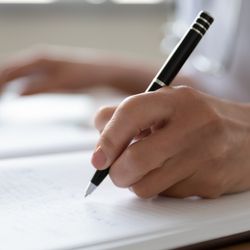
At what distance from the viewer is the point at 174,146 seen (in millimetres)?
482

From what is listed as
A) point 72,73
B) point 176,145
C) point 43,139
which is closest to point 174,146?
point 176,145

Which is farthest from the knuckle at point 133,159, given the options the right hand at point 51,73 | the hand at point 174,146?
the right hand at point 51,73

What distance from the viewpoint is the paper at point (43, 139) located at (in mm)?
695

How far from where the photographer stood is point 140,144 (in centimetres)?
48

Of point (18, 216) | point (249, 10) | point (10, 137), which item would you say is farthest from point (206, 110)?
point (249, 10)

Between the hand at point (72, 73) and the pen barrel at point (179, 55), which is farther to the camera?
the hand at point (72, 73)

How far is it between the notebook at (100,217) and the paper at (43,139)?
11cm

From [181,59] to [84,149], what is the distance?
248 millimetres

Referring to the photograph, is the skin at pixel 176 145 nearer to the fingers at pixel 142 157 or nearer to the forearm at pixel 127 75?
the fingers at pixel 142 157

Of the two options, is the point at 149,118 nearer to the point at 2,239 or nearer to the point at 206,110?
the point at 206,110

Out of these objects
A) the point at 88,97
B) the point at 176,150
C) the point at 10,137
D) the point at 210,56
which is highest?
the point at 176,150

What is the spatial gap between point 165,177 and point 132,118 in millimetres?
64

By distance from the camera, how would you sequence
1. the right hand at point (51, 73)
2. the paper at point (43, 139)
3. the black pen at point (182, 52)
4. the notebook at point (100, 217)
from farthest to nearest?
the right hand at point (51, 73)
the paper at point (43, 139)
the black pen at point (182, 52)
the notebook at point (100, 217)

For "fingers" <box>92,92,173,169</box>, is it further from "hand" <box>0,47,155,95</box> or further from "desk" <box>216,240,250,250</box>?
"hand" <box>0,47,155,95</box>
